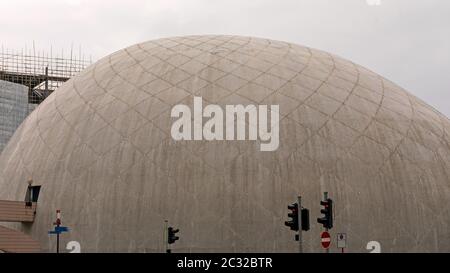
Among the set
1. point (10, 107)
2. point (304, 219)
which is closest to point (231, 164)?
point (304, 219)

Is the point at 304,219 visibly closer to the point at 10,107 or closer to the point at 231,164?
the point at 231,164

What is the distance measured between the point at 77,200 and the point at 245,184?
7.94m

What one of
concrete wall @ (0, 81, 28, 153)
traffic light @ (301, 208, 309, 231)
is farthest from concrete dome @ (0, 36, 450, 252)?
concrete wall @ (0, 81, 28, 153)

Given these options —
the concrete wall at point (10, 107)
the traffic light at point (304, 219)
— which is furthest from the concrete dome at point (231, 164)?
the concrete wall at point (10, 107)

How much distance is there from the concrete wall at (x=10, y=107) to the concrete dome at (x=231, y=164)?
110 feet

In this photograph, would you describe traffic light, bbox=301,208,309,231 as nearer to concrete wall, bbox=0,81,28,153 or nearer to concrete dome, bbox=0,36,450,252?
concrete dome, bbox=0,36,450,252

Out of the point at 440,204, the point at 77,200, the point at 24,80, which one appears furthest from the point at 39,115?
the point at 24,80

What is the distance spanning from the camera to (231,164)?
102ft

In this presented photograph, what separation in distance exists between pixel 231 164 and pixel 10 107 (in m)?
45.4

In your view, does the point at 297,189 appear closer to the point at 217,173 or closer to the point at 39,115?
the point at 217,173

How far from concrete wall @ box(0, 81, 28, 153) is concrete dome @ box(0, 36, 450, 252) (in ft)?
110

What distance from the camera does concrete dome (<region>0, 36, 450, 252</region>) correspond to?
3072 centimetres
